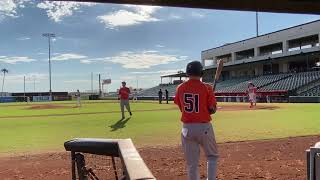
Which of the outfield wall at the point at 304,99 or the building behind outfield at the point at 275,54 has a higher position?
the building behind outfield at the point at 275,54

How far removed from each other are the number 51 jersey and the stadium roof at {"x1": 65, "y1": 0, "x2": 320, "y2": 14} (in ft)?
6.24

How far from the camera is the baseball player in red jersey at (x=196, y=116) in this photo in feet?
21.4

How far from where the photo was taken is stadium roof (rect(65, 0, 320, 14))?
7.95 m

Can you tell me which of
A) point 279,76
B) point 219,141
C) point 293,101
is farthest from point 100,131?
point 279,76

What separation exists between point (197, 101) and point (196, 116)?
203 millimetres

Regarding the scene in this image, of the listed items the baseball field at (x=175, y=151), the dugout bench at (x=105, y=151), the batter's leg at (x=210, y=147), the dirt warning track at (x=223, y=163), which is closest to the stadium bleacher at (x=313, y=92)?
the baseball field at (x=175, y=151)

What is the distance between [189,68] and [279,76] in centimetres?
5876

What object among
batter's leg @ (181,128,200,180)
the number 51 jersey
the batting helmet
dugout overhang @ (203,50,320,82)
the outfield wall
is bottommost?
batter's leg @ (181,128,200,180)

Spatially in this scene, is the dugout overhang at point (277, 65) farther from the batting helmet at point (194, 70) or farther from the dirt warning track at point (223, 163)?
the batting helmet at point (194, 70)

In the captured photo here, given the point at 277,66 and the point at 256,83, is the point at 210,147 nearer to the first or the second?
the point at 256,83

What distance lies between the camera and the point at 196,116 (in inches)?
257

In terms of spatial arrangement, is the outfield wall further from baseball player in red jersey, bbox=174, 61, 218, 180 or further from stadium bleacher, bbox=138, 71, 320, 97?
baseball player in red jersey, bbox=174, 61, 218, 180

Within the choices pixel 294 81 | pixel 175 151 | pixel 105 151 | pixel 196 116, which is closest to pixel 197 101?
pixel 196 116

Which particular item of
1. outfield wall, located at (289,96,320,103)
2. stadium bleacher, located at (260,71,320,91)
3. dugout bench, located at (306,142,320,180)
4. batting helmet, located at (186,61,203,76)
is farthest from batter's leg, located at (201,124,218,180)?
stadium bleacher, located at (260,71,320,91)
